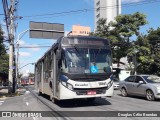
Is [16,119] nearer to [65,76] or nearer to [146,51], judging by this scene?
[65,76]

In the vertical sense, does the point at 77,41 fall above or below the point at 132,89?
above

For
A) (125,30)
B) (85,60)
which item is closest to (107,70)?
(85,60)

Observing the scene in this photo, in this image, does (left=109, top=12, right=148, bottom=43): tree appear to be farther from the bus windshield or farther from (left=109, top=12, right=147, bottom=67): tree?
the bus windshield

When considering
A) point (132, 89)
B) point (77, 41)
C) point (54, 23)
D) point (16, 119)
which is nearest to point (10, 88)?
point (54, 23)

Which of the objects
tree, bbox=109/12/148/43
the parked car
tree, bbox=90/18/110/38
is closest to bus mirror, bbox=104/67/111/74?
the parked car

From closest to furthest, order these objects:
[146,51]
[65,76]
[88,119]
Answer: [88,119], [65,76], [146,51]

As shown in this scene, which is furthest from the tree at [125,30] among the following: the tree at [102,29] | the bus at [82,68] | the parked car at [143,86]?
the bus at [82,68]

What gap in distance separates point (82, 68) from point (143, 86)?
586 centimetres

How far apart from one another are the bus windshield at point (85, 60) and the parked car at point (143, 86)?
13.9 feet

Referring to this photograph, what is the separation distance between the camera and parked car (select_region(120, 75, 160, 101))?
1692 centimetres

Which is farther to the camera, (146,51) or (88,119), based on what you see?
(146,51)

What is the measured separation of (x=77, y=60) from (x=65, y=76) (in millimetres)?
936

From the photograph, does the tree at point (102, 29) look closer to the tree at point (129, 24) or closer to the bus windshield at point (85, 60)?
the tree at point (129, 24)

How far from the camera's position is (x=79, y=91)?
44.4ft
